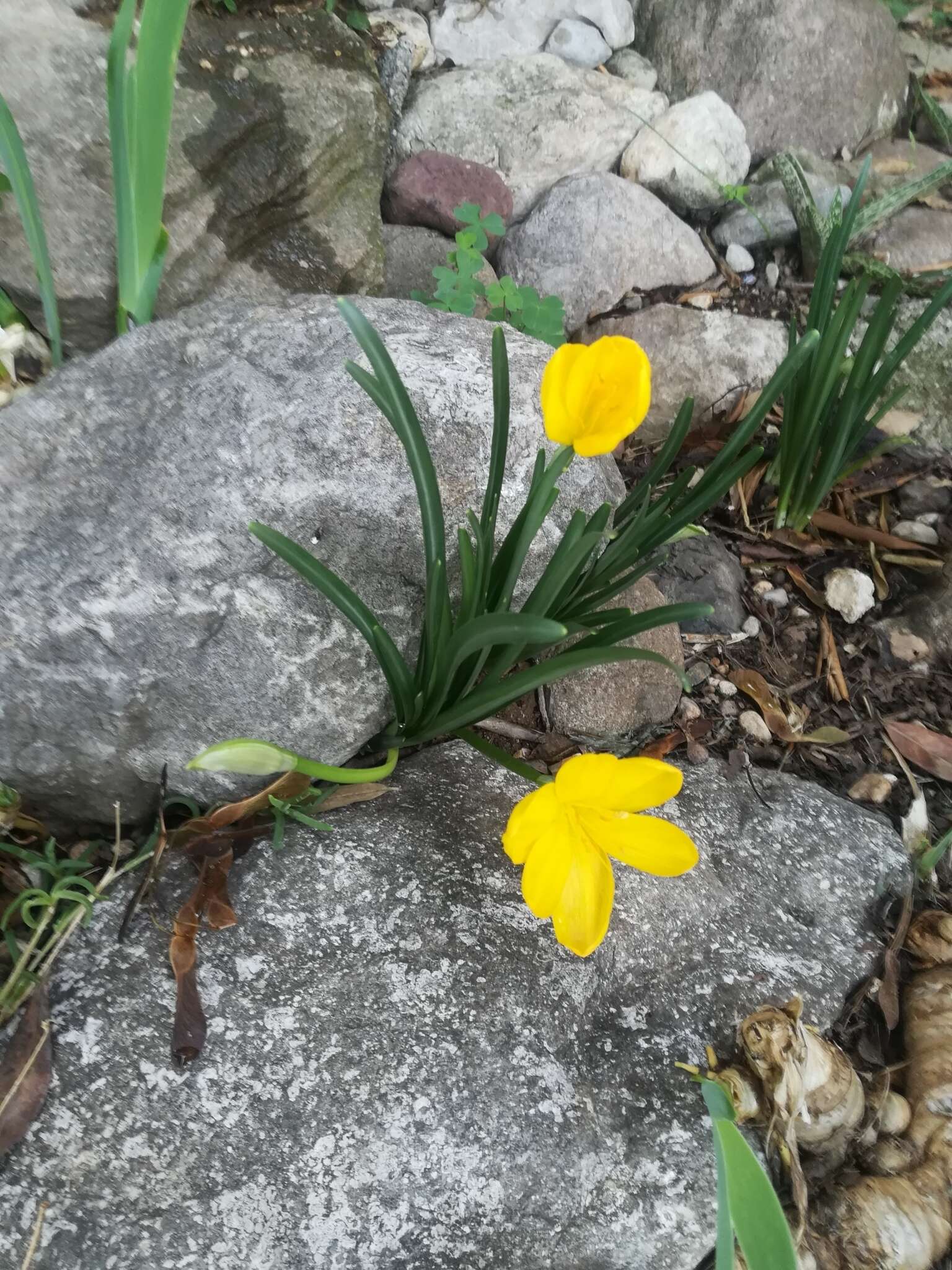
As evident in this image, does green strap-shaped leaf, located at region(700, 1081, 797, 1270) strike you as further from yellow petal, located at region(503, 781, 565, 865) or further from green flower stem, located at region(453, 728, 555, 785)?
green flower stem, located at region(453, 728, 555, 785)

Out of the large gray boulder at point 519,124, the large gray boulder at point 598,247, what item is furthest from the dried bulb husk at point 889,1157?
the large gray boulder at point 519,124

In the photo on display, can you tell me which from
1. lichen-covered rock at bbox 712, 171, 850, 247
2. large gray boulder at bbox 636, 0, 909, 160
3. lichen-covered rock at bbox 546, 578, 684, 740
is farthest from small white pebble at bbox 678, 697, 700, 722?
large gray boulder at bbox 636, 0, 909, 160

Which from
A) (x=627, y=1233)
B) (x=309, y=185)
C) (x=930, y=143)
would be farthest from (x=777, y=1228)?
(x=930, y=143)

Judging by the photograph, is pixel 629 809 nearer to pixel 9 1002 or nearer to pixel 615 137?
pixel 9 1002

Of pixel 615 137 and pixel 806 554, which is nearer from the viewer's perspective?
pixel 806 554

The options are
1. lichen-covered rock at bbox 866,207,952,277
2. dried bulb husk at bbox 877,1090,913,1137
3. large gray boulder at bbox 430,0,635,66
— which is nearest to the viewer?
dried bulb husk at bbox 877,1090,913,1137

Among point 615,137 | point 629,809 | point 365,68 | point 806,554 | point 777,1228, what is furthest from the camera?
point 615,137

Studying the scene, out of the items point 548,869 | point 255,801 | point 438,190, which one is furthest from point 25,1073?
point 438,190

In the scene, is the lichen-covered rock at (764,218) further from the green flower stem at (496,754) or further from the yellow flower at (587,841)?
the yellow flower at (587,841)
